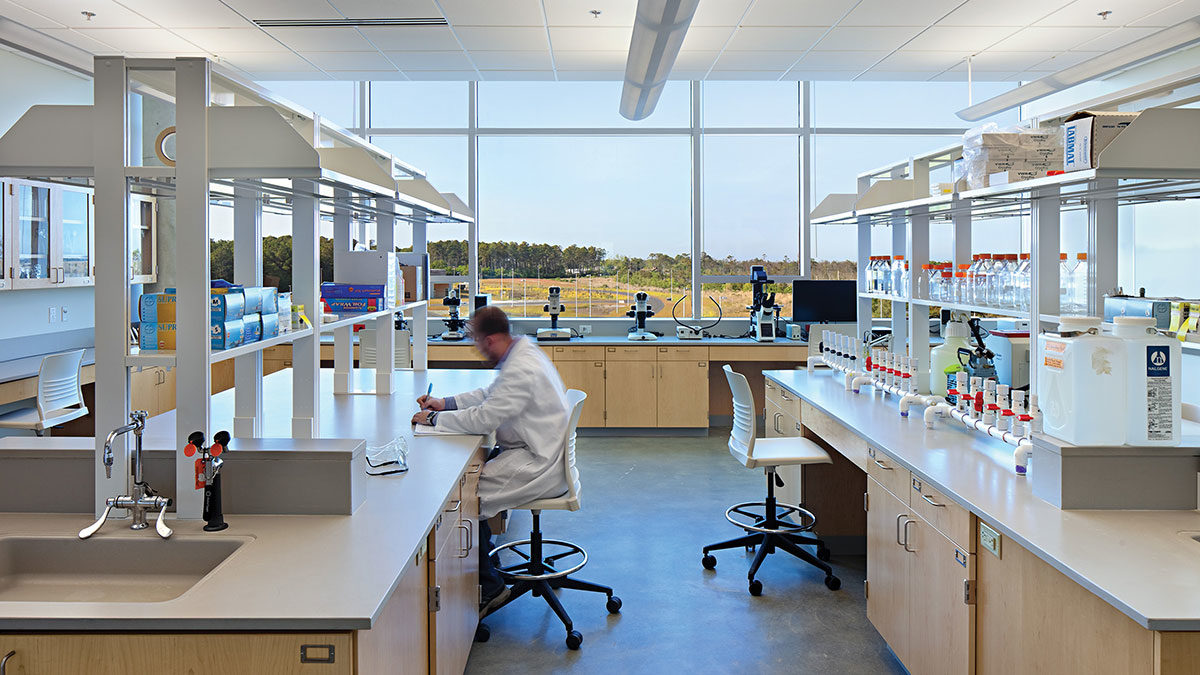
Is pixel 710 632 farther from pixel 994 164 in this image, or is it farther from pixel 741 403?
pixel 994 164

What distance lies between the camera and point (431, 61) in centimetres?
617

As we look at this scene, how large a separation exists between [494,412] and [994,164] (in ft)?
6.66

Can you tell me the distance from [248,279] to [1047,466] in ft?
8.18

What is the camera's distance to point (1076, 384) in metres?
2.21

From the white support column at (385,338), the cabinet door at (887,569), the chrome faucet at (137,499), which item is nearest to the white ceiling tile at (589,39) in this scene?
the white support column at (385,338)

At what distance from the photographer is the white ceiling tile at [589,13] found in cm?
488

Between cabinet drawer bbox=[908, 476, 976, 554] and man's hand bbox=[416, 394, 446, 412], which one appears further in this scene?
man's hand bbox=[416, 394, 446, 412]

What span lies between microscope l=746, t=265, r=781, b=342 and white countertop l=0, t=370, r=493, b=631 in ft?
15.2

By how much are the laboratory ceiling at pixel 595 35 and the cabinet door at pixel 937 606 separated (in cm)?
342

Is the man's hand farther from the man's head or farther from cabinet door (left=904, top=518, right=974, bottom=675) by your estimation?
cabinet door (left=904, top=518, right=974, bottom=675)

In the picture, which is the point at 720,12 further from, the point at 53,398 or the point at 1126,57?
the point at 53,398

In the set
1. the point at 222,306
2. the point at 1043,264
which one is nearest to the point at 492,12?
the point at 222,306

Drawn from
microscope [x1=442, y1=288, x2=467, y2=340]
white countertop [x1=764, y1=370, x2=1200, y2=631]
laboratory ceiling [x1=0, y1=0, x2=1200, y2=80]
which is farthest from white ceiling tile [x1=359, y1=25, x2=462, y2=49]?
white countertop [x1=764, y1=370, x2=1200, y2=631]

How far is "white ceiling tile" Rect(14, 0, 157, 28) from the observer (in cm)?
485
